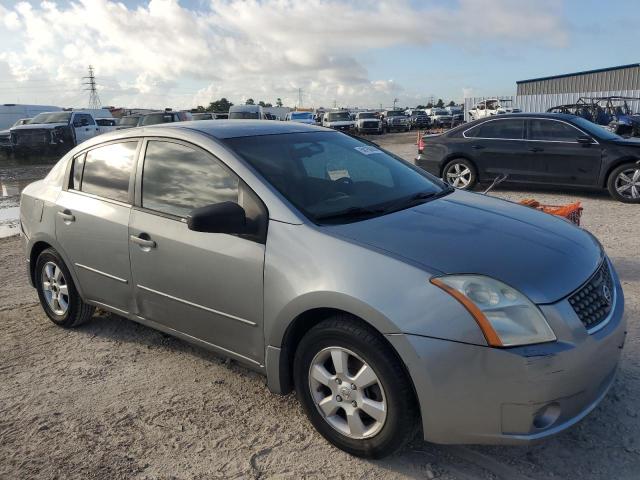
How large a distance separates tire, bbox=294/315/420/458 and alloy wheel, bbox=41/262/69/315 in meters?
2.54

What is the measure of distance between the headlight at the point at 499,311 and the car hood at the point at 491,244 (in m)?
0.05

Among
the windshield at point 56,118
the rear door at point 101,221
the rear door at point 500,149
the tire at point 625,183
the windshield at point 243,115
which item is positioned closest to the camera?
the rear door at point 101,221

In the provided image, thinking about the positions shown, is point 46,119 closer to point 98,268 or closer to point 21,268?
point 21,268

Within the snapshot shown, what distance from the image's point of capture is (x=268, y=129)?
3.79m

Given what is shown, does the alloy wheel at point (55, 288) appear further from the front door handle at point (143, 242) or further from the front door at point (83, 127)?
the front door at point (83, 127)

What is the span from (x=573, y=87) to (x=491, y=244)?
4891 centimetres

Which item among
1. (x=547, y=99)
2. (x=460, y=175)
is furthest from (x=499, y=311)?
(x=547, y=99)

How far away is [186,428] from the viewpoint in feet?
10.3

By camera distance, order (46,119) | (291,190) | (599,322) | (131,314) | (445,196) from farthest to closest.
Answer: (46,119)
(131,314)
(445,196)
(291,190)
(599,322)

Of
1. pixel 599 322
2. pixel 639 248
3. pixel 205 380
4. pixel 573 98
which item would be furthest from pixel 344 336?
pixel 573 98

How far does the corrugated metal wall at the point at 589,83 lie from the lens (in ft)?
140

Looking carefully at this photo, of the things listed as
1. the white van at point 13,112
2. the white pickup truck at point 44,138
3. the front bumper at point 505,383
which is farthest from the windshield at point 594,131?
the white van at point 13,112

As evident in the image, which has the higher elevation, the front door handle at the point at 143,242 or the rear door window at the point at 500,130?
the rear door window at the point at 500,130

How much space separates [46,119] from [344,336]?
22.2m
